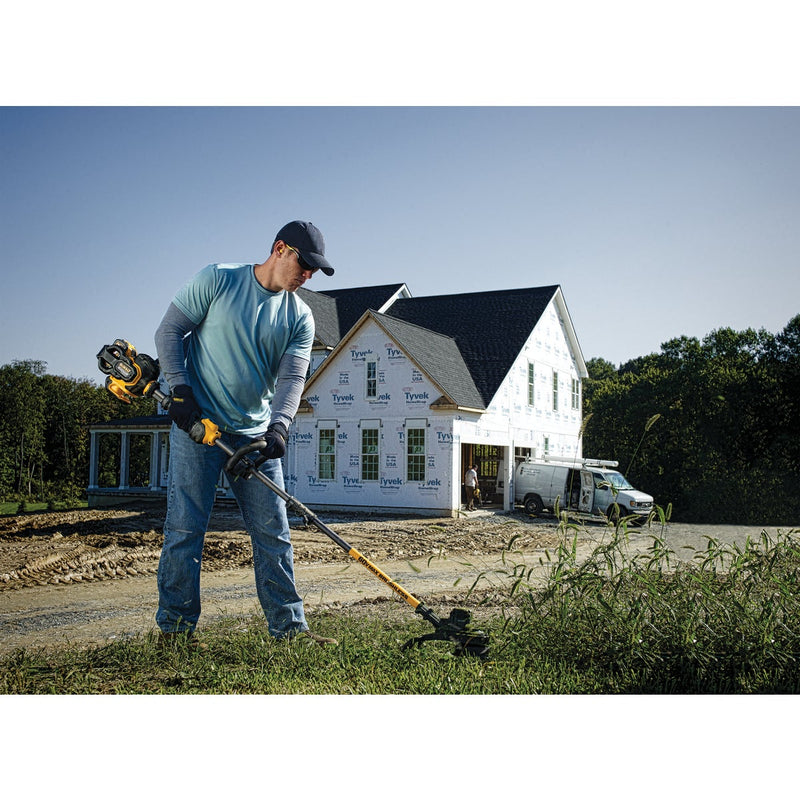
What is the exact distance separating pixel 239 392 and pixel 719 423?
18.0 ft

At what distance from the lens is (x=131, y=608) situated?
507cm

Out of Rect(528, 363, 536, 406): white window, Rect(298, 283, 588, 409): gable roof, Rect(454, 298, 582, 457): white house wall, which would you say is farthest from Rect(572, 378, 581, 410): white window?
Rect(298, 283, 588, 409): gable roof

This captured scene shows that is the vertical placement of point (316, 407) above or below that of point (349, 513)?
above

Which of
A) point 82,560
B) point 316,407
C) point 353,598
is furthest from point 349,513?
point 353,598

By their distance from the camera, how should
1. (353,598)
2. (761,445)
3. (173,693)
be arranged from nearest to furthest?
(173,693), (353,598), (761,445)

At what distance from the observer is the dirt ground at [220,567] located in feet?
15.1

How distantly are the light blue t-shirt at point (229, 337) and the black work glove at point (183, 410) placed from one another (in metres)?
0.24

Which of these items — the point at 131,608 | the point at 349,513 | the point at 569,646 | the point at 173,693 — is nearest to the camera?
the point at 173,693

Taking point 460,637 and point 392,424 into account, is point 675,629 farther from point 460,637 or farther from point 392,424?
point 392,424

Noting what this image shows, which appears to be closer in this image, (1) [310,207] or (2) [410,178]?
(1) [310,207]

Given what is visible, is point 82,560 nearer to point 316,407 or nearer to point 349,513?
point 349,513

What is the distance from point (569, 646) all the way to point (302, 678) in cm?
138

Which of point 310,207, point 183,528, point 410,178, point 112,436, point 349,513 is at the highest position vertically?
point 410,178

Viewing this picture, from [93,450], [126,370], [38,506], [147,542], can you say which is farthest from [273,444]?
[147,542]
